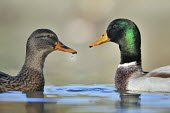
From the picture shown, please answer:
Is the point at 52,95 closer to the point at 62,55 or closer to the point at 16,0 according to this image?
the point at 62,55

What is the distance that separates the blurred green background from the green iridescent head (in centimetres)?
110

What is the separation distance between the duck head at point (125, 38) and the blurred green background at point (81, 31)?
1032 millimetres

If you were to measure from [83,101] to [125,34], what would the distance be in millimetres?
2864

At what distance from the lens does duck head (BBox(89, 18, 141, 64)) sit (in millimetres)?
12828

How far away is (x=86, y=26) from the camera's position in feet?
74.2

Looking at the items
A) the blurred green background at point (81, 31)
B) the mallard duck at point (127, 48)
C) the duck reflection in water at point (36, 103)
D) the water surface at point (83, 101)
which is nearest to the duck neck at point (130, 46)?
the mallard duck at point (127, 48)

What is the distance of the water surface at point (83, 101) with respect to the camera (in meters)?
9.20

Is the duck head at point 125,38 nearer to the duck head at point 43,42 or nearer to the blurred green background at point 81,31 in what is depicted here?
the duck head at point 43,42

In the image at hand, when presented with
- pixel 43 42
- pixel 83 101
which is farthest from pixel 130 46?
pixel 83 101

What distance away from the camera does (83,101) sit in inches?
405

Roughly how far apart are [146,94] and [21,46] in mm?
8396

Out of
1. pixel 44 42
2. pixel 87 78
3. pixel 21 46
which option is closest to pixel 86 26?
pixel 21 46

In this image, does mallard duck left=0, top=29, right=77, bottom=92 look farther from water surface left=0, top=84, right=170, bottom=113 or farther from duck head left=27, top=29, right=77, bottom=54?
water surface left=0, top=84, right=170, bottom=113

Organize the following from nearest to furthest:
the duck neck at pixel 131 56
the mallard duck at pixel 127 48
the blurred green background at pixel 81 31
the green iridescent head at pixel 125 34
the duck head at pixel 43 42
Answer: the duck head at pixel 43 42, the mallard duck at pixel 127 48, the green iridescent head at pixel 125 34, the duck neck at pixel 131 56, the blurred green background at pixel 81 31
